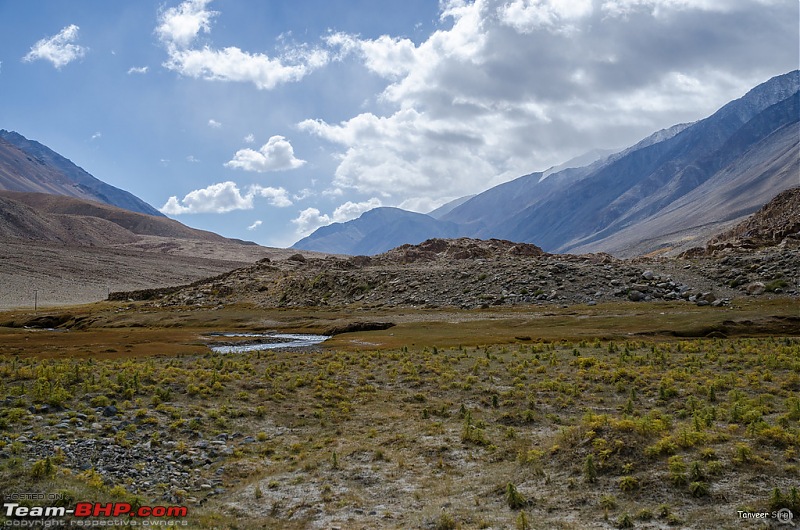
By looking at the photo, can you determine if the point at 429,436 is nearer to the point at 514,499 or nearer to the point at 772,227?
the point at 514,499

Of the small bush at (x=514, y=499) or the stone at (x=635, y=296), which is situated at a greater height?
the stone at (x=635, y=296)

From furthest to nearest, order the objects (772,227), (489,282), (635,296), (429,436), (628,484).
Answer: (772,227) < (489,282) < (635,296) < (429,436) < (628,484)

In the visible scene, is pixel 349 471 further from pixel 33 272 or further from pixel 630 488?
pixel 33 272

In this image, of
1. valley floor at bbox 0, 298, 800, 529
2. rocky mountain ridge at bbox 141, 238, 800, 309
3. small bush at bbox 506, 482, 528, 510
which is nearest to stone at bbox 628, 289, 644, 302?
rocky mountain ridge at bbox 141, 238, 800, 309

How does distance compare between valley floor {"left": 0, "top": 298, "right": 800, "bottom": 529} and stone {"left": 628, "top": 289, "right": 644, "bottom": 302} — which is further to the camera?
stone {"left": 628, "top": 289, "right": 644, "bottom": 302}

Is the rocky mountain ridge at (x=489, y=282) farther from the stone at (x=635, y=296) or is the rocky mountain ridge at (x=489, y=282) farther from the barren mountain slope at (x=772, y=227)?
the barren mountain slope at (x=772, y=227)

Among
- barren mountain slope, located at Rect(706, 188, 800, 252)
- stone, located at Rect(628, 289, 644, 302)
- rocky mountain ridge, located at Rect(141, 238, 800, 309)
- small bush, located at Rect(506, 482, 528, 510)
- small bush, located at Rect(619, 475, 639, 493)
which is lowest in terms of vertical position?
small bush, located at Rect(506, 482, 528, 510)

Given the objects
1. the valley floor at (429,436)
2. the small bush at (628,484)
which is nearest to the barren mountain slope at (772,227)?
the valley floor at (429,436)

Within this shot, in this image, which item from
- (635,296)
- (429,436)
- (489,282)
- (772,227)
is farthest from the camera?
(772,227)

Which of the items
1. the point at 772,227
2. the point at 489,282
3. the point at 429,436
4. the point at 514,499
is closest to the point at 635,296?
the point at 489,282

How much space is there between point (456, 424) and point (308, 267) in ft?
309

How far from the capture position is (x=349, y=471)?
16.9 metres

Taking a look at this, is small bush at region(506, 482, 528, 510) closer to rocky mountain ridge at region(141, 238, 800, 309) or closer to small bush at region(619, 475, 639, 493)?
small bush at region(619, 475, 639, 493)

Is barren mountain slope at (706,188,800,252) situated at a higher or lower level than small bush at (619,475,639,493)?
higher
